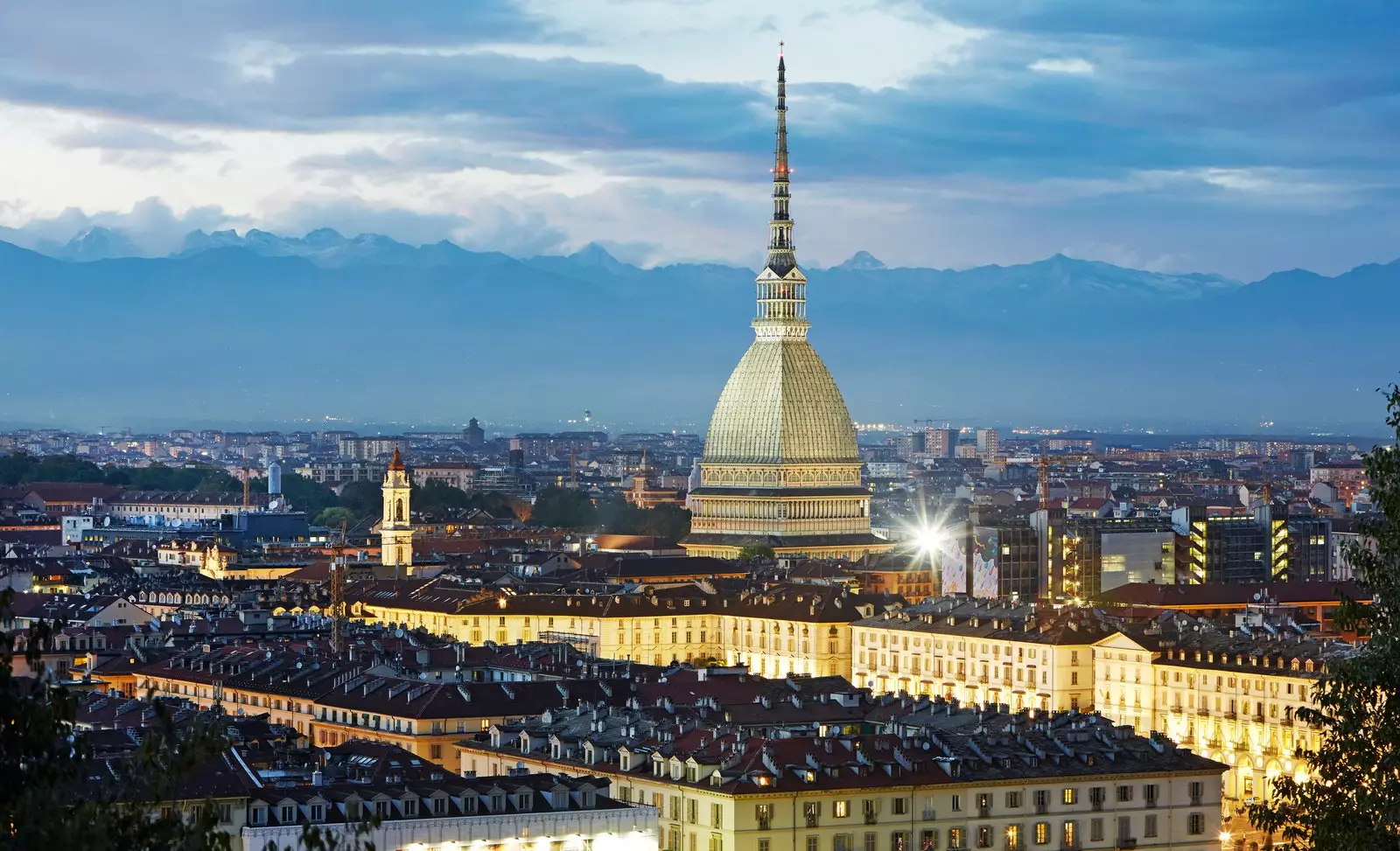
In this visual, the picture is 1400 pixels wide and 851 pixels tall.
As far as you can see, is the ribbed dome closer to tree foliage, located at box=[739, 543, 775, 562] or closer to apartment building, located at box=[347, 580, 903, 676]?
tree foliage, located at box=[739, 543, 775, 562]

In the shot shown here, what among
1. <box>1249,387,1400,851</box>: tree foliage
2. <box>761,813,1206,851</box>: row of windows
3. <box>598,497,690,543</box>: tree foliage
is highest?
<box>1249,387,1400,851</box>: tree foliage

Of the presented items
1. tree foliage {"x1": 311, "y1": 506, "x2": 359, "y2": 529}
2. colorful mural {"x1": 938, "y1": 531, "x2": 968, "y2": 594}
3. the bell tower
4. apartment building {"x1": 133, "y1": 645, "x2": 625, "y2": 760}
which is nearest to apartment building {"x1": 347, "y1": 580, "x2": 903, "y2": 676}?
colorful mural {"x1": 938, "y1": 531, "x2": 968, "y2": 594}

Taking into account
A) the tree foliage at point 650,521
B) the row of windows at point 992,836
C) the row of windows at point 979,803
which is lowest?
the row of windows at point 992,836

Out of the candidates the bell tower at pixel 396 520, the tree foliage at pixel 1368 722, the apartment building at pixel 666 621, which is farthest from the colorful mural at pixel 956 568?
the tree foliage at pixel 1368 722

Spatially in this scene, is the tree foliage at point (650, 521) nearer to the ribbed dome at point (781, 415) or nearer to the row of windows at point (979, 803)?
the ribbed dome at point (781, 415)

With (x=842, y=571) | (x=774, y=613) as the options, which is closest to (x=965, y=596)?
(x=774, y=613)

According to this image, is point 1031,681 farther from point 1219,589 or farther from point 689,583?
point 689,583

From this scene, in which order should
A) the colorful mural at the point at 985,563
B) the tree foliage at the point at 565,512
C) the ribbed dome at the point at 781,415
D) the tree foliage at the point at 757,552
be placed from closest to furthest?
the colorful mural at the point at 985,563 < the tree foliage at the point at 757,552 < the ribbed dome at the point at 781,415 < the tree foliage at the point at 565,512
